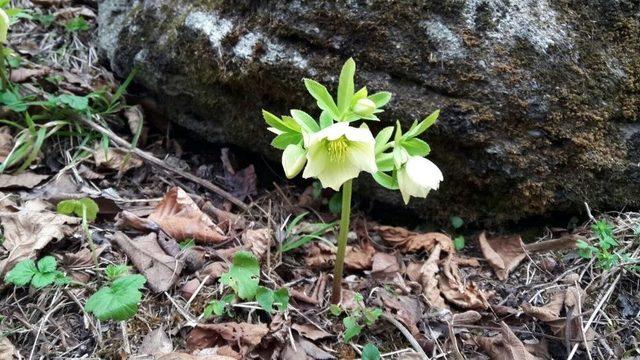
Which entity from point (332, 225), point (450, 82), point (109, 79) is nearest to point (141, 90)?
point (109, 79)

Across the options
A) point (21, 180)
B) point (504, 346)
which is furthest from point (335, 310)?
point (21, 180)

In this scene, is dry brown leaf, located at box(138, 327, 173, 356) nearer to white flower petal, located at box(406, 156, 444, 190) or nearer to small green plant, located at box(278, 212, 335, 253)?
small green plant, located at box(278, 212, 335, 253)

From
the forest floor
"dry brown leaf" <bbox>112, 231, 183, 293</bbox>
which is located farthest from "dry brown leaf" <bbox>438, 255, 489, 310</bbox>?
"dry brown leaf" <bbox>112, 231, 183, 293</bbox>

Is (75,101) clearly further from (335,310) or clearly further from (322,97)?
(335,310)

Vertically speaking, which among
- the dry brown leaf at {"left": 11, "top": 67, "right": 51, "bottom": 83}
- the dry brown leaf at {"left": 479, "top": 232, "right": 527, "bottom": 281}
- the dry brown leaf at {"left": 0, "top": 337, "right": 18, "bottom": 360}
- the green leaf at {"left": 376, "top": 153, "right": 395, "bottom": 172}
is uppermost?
the green leaf at {"left": 376, "top": 153, "right": 395, "bottom": 172}

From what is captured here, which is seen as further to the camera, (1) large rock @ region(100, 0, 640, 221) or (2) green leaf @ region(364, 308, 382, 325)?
(1) large rock @ region(100, 0, 640, 221)

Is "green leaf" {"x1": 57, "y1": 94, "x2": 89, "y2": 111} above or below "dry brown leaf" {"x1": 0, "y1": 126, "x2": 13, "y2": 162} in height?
above

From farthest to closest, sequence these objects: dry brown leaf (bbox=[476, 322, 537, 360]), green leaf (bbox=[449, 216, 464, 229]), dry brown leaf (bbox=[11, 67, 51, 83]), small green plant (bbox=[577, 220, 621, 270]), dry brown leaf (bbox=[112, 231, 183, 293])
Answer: dry brown leaf (bbox=[11, 67, 51, 83])
green leaf (bbox=[449, 216, 464, 229])
small green plant (bbox=[577, 220, 621, 270])
dry brown leaf (bbox=[112, 231, 183, 293])
dry brown leaf (bbox=[476, 322, 537, 360])
